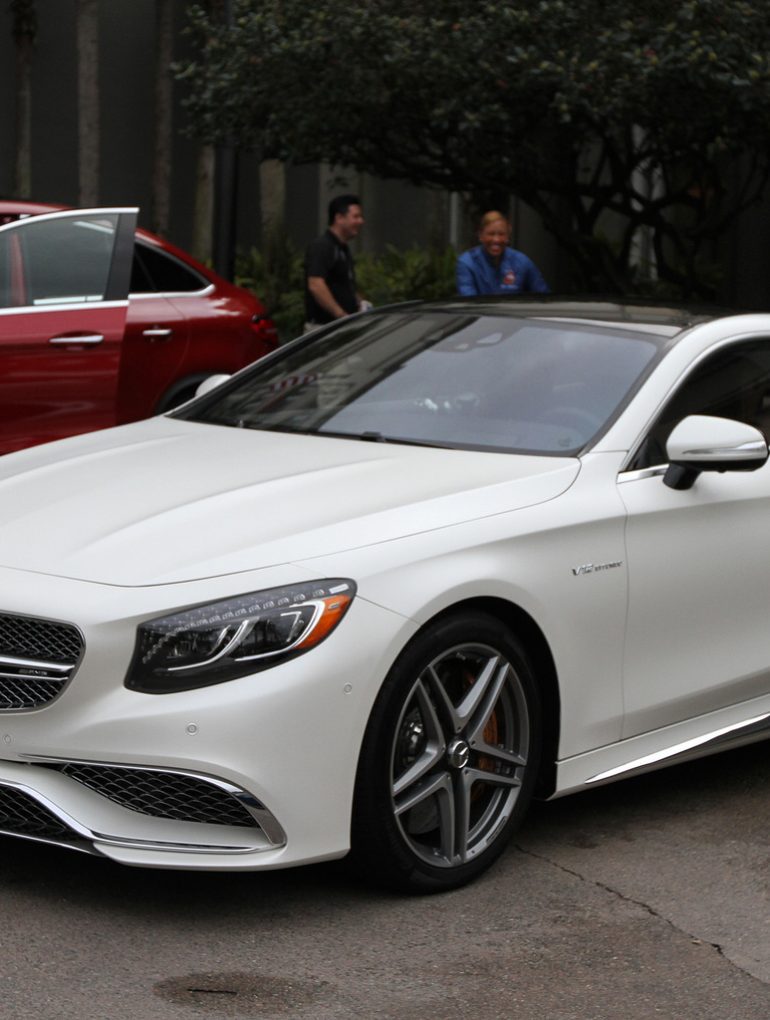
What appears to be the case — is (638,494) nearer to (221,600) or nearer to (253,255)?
(221,600)

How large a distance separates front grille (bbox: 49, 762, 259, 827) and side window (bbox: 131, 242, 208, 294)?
5.52m

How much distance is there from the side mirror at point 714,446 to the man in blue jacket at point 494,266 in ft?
20.0

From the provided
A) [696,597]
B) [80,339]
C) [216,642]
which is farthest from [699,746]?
[80,339]

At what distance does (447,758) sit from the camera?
14.9ft

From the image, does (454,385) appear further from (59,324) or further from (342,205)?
(342,205)

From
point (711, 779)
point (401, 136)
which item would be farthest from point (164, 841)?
point (401, 136)

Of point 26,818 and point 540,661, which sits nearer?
point 26,818

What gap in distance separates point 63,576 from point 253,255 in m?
16.2

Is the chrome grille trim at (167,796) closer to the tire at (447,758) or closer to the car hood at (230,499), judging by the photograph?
the tire at (447,758)

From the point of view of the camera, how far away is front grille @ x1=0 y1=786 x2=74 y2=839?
4219 millimetres

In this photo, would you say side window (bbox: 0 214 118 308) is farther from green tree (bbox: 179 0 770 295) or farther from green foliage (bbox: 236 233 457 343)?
green foliage (bbox: 236 233 457 343)

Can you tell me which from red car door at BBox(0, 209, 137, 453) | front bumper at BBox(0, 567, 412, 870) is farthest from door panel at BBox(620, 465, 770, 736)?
red car door at BBox(0, 209, 137, 453)

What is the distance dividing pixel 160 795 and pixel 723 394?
2.28m

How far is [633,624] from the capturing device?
4.92m
